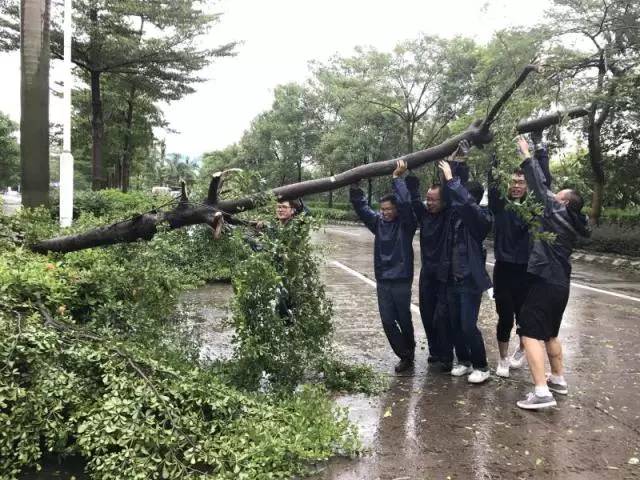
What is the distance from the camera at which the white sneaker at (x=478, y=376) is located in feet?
14.8

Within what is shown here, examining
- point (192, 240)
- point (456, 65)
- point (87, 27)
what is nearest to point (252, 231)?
point (192, 240)

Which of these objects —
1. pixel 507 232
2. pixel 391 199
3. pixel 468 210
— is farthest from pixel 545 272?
pixel 391 199

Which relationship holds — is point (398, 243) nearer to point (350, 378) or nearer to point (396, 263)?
point (396, 263)

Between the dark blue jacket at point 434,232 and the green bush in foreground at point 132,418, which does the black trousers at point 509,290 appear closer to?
the dark blue jacket at point 434,232

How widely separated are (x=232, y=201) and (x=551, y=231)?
7.62ft

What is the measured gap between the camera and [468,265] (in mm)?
4457

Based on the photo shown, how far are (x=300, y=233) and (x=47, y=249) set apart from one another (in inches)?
96.6

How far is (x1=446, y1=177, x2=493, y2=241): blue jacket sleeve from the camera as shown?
14.2 feet

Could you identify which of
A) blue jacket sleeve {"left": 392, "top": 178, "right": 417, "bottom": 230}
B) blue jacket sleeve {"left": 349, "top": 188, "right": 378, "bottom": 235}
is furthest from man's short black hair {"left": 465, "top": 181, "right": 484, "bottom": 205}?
blue jacket sleeve {"left": 349, "top": 188, "right": 378, "bottom": 235}

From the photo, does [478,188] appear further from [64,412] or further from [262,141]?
[262,141]

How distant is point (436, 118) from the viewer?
27.4m

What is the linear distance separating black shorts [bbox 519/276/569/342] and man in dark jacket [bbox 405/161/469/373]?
0.75 m

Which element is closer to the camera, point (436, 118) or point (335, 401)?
point (335, 401)

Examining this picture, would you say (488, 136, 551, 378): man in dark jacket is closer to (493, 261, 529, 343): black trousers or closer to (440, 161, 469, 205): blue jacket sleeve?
(493, 261, 529, 343): black trousers
